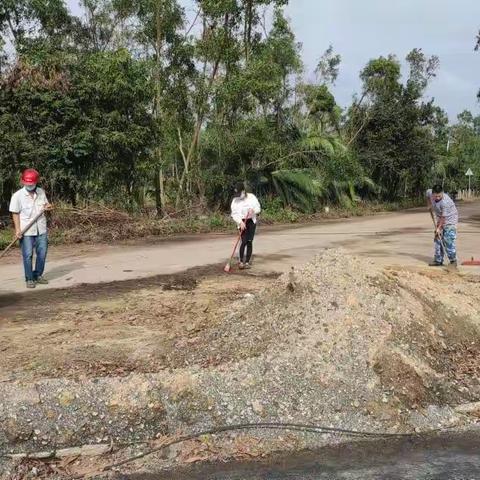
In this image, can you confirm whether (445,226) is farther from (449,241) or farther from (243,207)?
(243,207)

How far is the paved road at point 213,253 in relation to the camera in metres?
10.6

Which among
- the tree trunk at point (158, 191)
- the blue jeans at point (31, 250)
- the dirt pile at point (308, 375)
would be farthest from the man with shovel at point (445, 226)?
the tree trunk at point (158, 191)

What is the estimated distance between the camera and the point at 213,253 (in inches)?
523

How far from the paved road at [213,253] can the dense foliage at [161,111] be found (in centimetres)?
304

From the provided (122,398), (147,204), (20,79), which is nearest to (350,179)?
(147,204)

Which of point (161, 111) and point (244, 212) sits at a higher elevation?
point (161, 111)

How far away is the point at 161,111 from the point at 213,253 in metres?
8.06

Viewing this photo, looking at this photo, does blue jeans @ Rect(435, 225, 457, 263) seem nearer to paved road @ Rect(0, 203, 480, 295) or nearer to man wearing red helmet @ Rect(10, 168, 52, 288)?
paved road @ Rect(0, 203, 480, 295)

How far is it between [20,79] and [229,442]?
13798 mm

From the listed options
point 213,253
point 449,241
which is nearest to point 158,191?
point 213,253

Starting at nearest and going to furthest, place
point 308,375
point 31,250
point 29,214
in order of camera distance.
Answer: point 308,375
point 29,214
point 31,250

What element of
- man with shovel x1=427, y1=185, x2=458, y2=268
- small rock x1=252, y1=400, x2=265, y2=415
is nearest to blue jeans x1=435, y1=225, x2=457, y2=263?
man with shovel x1=427, y1=185, x2=458, y2=268

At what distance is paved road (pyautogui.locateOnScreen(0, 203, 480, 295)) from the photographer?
1056 centimetres

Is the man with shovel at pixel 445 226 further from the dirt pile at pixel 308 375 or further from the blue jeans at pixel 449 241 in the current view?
A: the dirt pile at pixel 308 375
